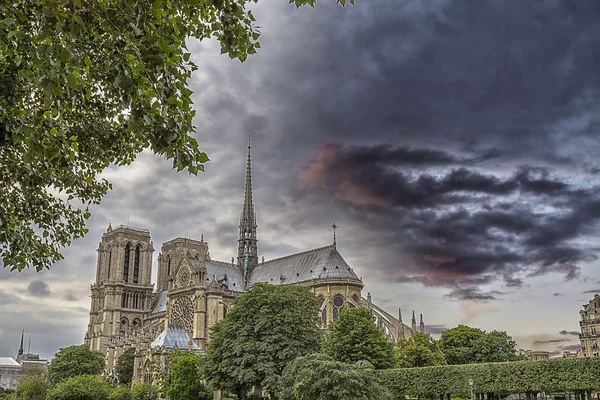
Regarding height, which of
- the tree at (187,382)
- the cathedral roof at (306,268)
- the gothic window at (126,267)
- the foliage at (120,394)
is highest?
the gothic window at (126,267)

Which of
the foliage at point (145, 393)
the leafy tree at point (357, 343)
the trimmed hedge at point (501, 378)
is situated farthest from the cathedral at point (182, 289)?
the trimmed hedge at point (501, 378)

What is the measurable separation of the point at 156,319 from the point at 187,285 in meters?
18.5

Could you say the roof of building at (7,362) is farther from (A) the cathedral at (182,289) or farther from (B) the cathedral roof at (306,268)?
(B) the cathedral roof at (306,268)

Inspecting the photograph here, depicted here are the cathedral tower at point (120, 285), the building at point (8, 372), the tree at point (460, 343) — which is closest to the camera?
the tree at point (460, 343)

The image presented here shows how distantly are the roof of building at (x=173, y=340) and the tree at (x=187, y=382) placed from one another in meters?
16.5

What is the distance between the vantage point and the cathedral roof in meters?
78.2

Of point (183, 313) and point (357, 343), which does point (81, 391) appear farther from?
point (357, 343)

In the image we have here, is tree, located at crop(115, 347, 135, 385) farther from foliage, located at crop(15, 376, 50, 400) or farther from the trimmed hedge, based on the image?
the trimmed hedge

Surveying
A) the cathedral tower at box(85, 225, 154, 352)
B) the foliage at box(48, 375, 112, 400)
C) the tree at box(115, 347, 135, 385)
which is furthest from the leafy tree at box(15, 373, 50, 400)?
the cathedral tower at box(85, 225, 154, 352)

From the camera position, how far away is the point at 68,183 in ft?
40.8

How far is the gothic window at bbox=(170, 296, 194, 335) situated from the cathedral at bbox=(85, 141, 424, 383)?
0.15m

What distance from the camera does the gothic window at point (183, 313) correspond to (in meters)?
79.0

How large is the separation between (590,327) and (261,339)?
52.6 metres

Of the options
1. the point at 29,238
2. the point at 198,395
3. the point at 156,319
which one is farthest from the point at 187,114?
the point at 156,319
